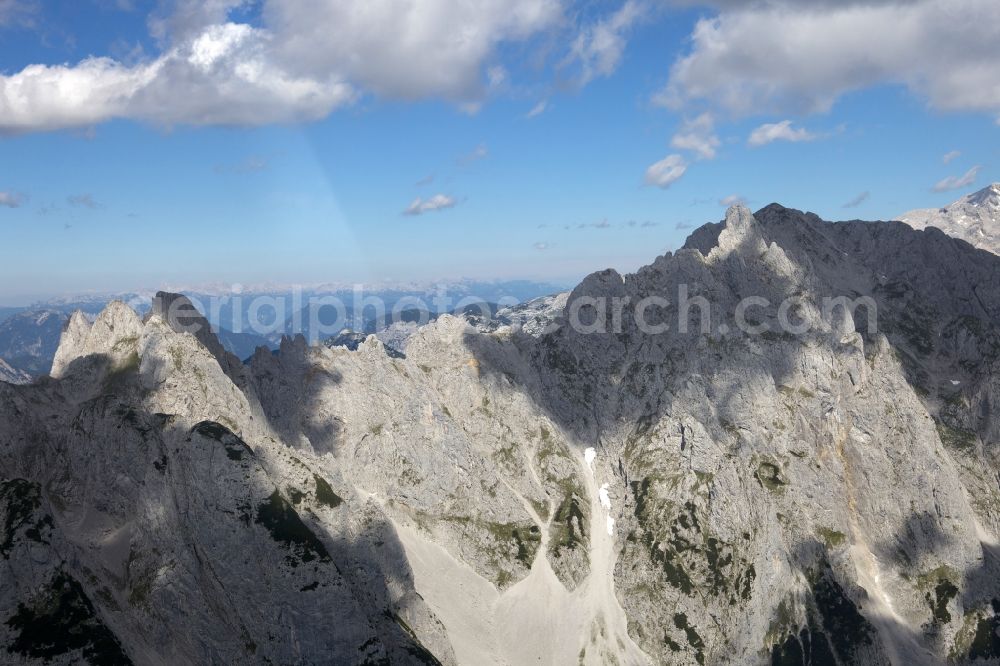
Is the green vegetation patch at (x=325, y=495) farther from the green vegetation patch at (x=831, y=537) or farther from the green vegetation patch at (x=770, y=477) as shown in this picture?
the green vegetation patch at (x=831, y=537)

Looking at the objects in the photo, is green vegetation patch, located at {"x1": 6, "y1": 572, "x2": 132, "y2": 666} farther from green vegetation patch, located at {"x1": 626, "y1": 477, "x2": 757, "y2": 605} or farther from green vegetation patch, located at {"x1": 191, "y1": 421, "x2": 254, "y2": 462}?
green vegetation patch, located at {"x1": 626, "y1": 477, "x2": 757, "y2": 605}

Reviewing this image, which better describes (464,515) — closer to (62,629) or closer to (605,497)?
(605,497)

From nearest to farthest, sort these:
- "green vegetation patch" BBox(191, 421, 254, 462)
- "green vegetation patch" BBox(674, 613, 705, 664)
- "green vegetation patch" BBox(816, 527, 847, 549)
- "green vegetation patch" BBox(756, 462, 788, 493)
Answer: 1. "green vegetation patch" BBox(191, 421, 254, 462)
2. "green vegetation patch" BBox(674, 613, 705, 664)
3. "green vegetation patch" BBox(816, 527, 847, 549)
4. "green vegetation patch" BBox(756, 462, 788, 493)

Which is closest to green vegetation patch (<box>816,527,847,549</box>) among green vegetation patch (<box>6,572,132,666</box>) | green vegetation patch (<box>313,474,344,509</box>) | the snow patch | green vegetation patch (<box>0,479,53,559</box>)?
the snow patch

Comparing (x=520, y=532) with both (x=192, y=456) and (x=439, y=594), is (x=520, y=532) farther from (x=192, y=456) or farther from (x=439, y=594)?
(x=192, y=456)

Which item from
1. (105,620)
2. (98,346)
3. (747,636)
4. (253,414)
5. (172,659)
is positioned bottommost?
(747,636)

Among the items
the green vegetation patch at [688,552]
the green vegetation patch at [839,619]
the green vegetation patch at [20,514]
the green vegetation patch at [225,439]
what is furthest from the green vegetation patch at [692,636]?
→ the green vegetation patch at [20,514]

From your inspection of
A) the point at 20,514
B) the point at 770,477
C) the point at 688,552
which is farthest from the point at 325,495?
the point at 770,477

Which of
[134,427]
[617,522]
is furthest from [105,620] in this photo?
[617,522]
